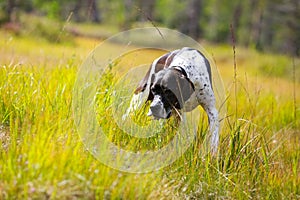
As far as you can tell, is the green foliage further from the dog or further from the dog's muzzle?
the dog's muzzle

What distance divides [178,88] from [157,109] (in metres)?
0.20

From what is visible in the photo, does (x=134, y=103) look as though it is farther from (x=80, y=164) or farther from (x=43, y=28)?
(x=43, y=28)

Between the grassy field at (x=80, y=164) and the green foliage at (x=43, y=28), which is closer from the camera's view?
the grassy field at (x=80, y=164)

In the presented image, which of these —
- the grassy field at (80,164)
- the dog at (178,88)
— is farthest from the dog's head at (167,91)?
the grassy field at (80,164)

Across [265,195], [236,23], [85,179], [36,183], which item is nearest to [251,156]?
[265,195]

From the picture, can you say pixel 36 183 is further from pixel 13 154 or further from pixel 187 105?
pixel 187 105

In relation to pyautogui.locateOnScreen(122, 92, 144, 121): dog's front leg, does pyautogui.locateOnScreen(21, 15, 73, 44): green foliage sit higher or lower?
lower

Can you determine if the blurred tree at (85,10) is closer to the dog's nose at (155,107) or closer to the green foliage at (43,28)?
the green foliage at (43,28)

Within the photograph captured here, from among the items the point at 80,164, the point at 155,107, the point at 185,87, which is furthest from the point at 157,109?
the point at 80,164

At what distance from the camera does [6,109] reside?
9.23 ft

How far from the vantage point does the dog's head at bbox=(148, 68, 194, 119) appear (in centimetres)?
286

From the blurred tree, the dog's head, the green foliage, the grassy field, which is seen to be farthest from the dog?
the green foliage

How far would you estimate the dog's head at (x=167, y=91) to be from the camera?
2863mm

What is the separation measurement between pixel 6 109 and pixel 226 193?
145cm
